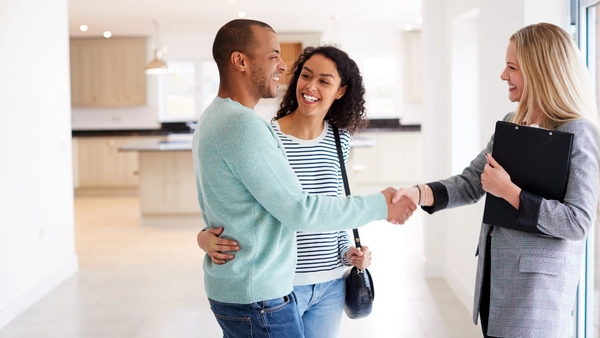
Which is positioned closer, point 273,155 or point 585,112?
point 273,155

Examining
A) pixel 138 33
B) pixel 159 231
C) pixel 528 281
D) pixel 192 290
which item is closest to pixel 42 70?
pixel 192 290

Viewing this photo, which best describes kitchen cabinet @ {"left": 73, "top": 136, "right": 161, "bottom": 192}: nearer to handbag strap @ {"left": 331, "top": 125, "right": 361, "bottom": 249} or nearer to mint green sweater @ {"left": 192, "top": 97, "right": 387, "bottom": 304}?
handbag strap @ {"left": 331, "top": 125, "right": 361, "bottom": 249}

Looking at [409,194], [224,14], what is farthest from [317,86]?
[224,14]

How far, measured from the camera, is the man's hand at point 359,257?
2.16 metres

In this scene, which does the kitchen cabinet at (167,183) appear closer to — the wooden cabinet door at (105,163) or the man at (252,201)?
the wooden cabinet door at (105,163)

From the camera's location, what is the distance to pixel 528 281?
1822 mm

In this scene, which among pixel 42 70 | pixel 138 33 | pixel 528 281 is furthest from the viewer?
pixel 138 33

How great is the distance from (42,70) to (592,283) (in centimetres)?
396

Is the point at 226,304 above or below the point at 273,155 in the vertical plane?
below

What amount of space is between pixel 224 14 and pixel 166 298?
534 centimetres

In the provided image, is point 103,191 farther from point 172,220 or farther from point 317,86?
point 317,86

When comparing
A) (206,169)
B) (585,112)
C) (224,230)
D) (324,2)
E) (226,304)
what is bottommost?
(226,304)

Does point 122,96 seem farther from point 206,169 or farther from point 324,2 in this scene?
point 206,169

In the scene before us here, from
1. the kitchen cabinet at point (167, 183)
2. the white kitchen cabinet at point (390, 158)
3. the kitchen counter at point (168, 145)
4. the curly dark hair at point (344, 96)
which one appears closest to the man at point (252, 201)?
the curly dark hair at point (344, 96)
